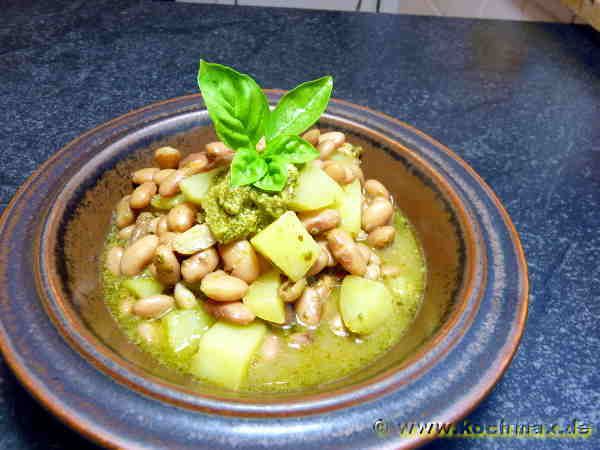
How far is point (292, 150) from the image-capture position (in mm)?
1312

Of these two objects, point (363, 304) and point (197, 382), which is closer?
point (197, 382)

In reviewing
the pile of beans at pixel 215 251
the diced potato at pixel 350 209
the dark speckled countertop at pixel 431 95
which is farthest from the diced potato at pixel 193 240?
the dark speckled countertop at pixel 431 95

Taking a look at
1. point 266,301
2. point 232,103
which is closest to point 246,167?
point 232,103

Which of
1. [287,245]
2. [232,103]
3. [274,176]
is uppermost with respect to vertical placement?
[232,103]

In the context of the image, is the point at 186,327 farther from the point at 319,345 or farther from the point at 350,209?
the point at 350,209

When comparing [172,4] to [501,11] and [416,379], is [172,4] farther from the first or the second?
[416,379]

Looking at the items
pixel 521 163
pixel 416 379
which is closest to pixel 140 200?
pixel 416 379

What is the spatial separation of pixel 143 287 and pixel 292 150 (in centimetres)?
54

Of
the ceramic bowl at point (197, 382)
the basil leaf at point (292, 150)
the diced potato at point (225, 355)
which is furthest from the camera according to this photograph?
the basil leaf at point (292, 150)

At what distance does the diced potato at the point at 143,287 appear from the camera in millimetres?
1380

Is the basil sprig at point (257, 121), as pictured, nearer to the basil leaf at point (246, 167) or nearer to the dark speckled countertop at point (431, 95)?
the basil leaf at point (246, 167)

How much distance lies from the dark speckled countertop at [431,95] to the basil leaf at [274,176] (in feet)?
2.24

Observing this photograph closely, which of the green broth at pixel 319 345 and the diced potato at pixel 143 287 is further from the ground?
the diced potato at pixel 143 287

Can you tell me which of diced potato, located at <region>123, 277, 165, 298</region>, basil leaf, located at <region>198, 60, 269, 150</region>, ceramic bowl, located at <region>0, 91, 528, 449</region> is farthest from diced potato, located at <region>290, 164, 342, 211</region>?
diced potato, located at <region>123, 277, 165, 298</region>
